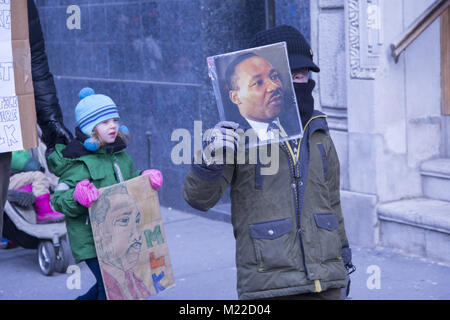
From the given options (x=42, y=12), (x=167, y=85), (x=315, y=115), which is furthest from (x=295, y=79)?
(x=42, y=12)

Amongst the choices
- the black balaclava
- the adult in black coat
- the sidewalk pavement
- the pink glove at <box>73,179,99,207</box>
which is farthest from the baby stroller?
the black balaclava

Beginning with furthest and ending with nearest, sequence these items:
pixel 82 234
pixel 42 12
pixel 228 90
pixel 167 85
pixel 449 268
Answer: pixel 42 12, pixel 167 85, pixel 449 268, pixel 82 234, pixel 228 90

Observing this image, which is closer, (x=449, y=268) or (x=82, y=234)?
(x=82, y=234)

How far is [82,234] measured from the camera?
4781 millimetres

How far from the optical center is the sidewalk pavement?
5.80m

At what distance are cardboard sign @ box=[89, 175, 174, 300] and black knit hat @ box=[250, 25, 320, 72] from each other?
1666 mm

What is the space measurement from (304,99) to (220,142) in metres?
0.61

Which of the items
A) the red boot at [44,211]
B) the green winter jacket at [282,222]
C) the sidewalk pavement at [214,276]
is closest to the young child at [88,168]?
the sidewalk pavement at [214,276]

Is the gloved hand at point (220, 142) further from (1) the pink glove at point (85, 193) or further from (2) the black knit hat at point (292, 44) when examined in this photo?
(1) the pink glove at point (85, 193)

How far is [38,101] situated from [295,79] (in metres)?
2.23

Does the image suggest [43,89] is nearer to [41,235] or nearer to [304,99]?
[41,235]

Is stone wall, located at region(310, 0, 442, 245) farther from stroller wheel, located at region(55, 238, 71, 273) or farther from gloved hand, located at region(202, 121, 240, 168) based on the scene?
gloved hand, located at region(202, 121, 240, 168)

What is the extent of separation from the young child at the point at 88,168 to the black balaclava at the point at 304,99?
1.64 meters

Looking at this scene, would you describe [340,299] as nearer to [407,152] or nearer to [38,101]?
[38,101]
